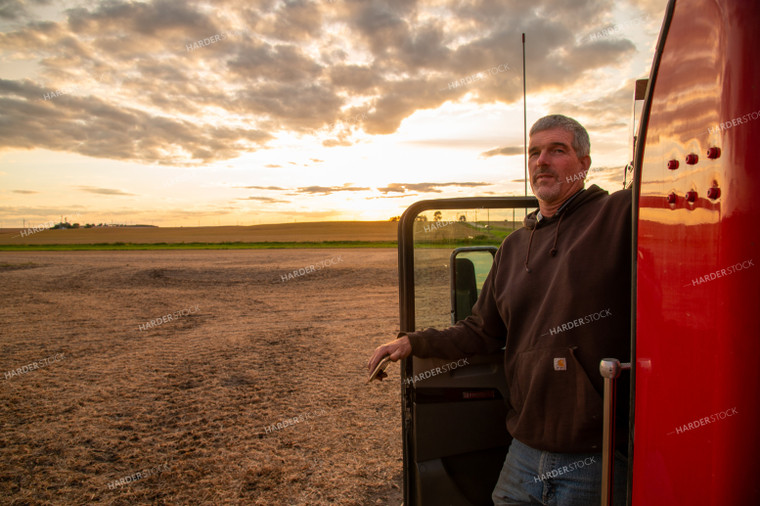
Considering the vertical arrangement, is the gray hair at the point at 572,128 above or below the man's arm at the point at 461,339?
above

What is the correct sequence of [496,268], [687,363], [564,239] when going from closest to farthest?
[687,363] → [564,239] → [496,268]

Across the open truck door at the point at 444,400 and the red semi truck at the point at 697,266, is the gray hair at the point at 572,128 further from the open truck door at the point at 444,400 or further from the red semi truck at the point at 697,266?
the red semi truck at the point at 697,266

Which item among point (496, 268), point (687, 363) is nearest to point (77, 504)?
point (496, 268)

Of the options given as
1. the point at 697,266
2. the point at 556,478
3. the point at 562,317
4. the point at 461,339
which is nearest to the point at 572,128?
the point at 562,317

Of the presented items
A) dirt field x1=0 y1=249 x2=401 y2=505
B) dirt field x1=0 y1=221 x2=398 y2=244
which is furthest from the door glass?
dirt field x1=0 y1=221 x2=398 y2=244

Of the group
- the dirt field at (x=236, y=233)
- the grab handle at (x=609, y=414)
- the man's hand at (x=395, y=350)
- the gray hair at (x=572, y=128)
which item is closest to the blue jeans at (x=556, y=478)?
the grab handle at (x=609, y=414)

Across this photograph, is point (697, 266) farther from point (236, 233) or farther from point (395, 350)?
point (236, 233)

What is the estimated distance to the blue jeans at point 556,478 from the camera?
5.43ft

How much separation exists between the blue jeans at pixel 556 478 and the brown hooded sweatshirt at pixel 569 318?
0.05 m

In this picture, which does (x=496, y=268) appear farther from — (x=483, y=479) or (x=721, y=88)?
(x=721, y=88)

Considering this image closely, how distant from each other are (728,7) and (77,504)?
450 cm

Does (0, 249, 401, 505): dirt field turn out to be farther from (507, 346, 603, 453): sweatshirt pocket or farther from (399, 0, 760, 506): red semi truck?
(399, 0, 760, 506): red semi truck

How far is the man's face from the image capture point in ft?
6.22

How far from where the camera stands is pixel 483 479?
2494mm
